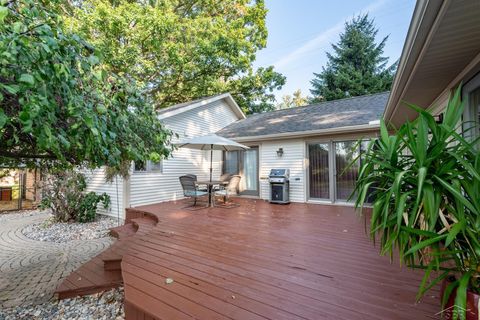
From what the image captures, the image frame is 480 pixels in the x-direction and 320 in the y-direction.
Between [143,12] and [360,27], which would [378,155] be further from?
[360,27]

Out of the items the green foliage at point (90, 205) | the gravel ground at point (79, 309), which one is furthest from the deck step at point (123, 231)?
the green foliage at point (90, 205)

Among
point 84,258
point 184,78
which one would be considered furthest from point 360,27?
point 84,258

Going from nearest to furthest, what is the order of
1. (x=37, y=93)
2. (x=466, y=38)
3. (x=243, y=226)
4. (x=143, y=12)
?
1. (x=37, y=93)
2. (x=466, y=38)
3. (x=243, y=226)
4. (x=143, y=12)

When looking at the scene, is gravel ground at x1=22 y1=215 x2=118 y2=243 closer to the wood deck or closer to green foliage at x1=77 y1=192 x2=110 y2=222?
green foliage at x1=77 y1=192 x2=110 y2=222

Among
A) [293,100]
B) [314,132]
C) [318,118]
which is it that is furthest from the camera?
[293,100]

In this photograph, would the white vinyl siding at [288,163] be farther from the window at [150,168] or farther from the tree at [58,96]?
the tree at [58,96]

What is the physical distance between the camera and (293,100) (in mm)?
32656

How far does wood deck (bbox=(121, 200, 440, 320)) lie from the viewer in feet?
6.83

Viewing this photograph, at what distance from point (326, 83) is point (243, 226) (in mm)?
16751

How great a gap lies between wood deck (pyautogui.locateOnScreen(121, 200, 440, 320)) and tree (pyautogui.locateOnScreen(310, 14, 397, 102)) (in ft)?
50.4

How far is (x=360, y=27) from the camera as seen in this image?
18016 millimetres

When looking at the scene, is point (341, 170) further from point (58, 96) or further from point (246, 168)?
point (58, 96)

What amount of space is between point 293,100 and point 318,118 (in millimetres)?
25249

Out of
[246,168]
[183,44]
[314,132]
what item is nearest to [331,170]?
[314,132]
